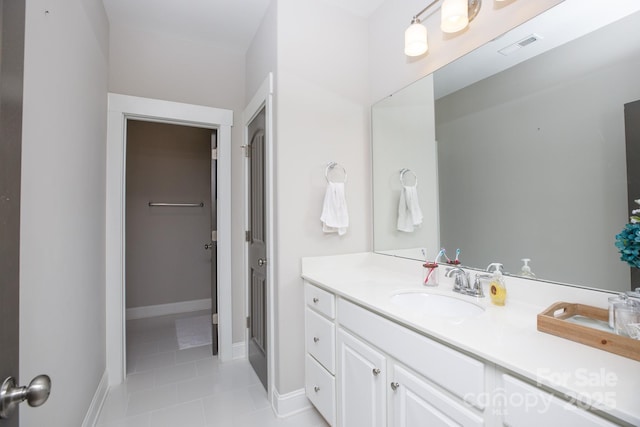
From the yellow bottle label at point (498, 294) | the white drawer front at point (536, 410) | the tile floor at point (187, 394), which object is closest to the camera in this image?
the white drawer front at point (536, 410)

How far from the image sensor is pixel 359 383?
1.28 meters

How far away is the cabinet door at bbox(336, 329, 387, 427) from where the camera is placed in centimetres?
116

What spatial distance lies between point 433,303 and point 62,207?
5.76ft

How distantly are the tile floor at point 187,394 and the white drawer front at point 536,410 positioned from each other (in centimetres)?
129

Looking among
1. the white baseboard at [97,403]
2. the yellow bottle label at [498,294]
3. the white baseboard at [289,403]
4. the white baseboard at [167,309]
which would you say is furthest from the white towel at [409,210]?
the white baseboard at [167,309]

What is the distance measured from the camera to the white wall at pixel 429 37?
1.27m

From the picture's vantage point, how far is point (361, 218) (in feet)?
6.64

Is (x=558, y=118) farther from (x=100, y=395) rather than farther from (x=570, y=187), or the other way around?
(x=100, y=395)

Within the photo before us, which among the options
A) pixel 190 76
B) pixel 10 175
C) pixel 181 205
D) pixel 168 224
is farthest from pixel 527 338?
pixel 168 224

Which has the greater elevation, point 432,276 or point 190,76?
point 190,76

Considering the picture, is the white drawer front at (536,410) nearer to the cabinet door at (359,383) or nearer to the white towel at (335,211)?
the cabinet door at (359,383)

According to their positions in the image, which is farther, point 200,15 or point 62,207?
point 200,15

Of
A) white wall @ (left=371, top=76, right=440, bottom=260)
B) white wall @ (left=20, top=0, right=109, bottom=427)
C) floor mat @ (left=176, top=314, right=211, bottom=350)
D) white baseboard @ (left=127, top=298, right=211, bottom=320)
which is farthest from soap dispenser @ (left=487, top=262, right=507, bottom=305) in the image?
white baseboard @ (left=127, top=298, right=211, bottom=320)

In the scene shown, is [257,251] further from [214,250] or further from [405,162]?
[405,162]
